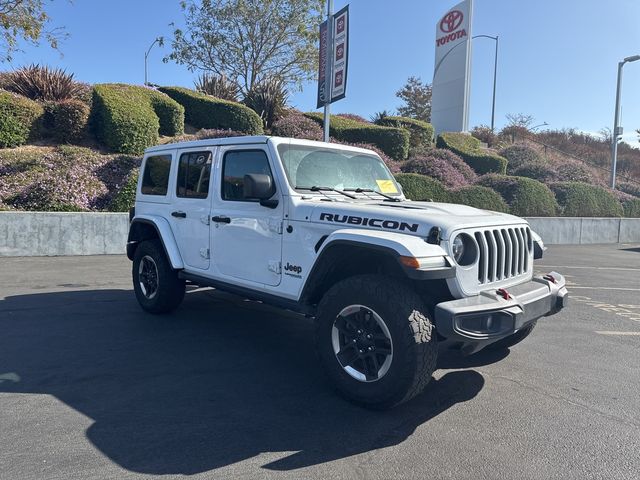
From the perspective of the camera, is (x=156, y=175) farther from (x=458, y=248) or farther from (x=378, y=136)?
(x=378, y=136)

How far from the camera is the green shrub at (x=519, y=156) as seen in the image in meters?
20.6

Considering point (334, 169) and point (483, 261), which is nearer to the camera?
point (483, 261)

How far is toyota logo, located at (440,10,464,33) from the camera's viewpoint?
79.7ft

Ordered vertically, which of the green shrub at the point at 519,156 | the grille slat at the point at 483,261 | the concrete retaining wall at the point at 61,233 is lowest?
the concrete retaining wall at the point at 61,233

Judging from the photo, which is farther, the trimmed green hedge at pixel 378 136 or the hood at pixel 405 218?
the trimmed green hedge at pixel 378 136

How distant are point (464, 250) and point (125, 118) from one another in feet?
39.1

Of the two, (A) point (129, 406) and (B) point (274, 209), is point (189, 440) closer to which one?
(A) point (129, 406)

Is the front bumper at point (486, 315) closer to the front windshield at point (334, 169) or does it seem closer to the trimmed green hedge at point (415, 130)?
the front windshield at point (334, 169)

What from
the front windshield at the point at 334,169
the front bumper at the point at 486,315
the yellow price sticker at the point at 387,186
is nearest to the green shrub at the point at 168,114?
the front windshield at the point at 334,169

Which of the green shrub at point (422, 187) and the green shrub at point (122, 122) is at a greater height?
the green shrub at point (122, 122)

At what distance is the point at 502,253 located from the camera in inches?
155

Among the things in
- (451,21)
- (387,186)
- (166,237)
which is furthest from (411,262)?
(451,21)

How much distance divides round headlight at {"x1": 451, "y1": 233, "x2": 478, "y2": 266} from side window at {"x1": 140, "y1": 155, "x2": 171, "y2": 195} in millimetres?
3479

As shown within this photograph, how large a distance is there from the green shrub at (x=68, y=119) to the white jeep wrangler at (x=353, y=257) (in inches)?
365
